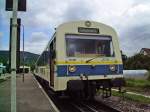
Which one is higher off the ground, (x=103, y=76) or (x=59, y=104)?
(x=103, y=76)

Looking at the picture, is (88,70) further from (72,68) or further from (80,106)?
(80,106)

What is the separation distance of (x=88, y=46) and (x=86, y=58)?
59cm

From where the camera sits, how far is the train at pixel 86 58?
14.0 metres

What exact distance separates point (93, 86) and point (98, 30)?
2293mm

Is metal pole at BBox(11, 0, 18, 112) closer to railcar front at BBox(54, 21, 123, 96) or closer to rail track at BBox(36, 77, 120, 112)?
railcar front at BBox(54, 21, 123, 96)

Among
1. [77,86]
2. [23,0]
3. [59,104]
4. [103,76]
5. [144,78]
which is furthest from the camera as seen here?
[144,78]

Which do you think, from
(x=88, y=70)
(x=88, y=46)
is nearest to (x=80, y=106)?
(x=88, y=70)

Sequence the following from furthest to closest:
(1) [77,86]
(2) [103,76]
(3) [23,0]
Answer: (2) [103,76] < (1) [77,86] < (3) [23,0]

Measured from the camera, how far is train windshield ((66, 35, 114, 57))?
14.6 m

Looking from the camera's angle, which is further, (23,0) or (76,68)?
(76,68)

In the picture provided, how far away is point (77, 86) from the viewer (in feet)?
44.8

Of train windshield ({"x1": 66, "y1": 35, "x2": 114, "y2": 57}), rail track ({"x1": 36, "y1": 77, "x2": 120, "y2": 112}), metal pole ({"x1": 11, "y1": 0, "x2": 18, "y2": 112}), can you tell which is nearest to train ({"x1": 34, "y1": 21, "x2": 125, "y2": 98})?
train windshield ({"x1": 66, "y1": 35, "x2": 114, "y2": 57})

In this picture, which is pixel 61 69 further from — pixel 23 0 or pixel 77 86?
pixel 23 0

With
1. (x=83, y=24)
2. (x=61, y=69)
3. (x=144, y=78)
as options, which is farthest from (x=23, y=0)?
(x=144, y=78)
